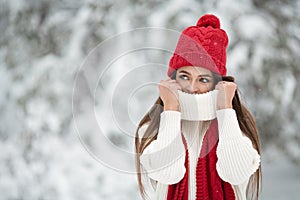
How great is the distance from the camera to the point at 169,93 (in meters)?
0.72

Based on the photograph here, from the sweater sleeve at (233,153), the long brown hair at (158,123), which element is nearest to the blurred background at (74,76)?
the long brown hair at (158,123)

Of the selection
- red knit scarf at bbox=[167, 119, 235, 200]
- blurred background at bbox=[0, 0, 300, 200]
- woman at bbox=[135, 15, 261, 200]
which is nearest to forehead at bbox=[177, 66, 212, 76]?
woman at bbox=[135, 15, 261, 200]

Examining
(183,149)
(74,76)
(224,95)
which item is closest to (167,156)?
(183,149)

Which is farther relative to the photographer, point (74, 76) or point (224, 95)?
point (74, 76)

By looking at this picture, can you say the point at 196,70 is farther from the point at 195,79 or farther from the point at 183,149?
the point at 183,149

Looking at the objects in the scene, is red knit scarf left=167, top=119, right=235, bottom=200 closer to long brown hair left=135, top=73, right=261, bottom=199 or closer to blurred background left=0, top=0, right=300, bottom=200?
long brown hair left=135, top=73, right=261, bottom=199

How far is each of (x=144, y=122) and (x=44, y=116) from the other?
0.72 meters

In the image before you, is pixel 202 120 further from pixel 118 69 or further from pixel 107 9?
pixel 107 9

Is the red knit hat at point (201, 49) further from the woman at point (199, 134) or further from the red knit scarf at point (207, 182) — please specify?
the red knit scarf at point (207, 182)

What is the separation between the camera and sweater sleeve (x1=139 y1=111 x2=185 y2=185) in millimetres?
692

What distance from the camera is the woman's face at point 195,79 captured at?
28.5 inches

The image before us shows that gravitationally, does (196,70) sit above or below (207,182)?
above

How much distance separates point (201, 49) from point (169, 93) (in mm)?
88

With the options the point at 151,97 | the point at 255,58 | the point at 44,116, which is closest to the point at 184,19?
the point at 255,58
